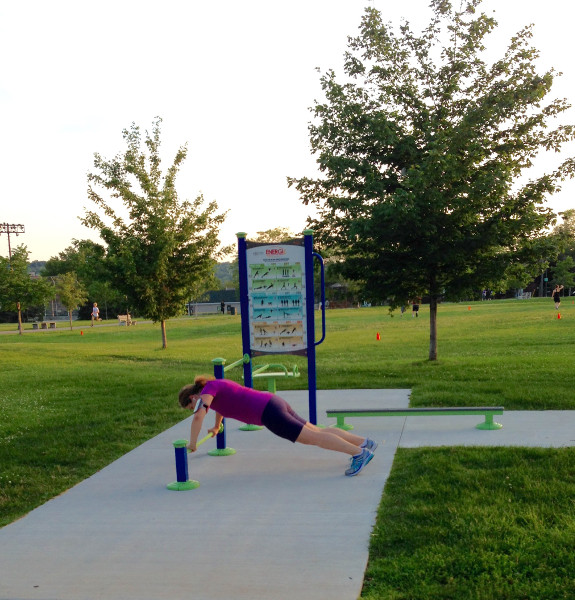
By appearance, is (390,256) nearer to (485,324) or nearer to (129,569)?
(129,569)

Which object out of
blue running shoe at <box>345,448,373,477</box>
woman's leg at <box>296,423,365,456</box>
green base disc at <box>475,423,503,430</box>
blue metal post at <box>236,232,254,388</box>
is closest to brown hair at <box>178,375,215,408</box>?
woman's leg at <box>296,423,365,456</box>

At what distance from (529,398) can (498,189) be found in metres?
4.95

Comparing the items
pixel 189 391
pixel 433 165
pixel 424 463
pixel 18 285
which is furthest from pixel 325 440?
pixel 18 285

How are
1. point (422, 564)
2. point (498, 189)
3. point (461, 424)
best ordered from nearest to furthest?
point (422, 564), point (461, 424), point (498, 189)

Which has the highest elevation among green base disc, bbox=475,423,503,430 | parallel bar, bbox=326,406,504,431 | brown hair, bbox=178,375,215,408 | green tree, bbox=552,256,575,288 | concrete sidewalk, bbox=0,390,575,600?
green tree, bbox=552,256,575,288

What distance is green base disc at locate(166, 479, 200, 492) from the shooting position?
19.4ft

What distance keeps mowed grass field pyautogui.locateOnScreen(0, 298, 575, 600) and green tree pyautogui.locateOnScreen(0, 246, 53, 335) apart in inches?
784

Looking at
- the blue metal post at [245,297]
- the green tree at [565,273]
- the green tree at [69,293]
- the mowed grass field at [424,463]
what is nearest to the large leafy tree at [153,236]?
the mowed grass field at [424,463]

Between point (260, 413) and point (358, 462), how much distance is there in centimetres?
108

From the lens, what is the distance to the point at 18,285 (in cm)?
3719

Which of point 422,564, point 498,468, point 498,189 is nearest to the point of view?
point 422,564

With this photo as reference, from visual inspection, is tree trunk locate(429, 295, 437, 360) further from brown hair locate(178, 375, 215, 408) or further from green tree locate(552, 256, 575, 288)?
green tree locate(552, 256, 575, 288)

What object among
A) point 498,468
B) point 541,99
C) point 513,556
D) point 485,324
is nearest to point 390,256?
point 541,99

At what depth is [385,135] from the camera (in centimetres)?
1275
